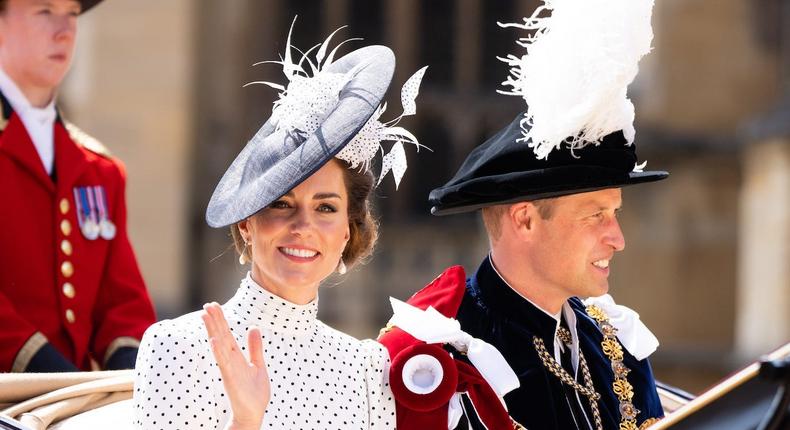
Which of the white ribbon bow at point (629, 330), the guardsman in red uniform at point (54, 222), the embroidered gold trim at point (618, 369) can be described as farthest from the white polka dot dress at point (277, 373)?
the guardsman in red uniform at point (54, 222)

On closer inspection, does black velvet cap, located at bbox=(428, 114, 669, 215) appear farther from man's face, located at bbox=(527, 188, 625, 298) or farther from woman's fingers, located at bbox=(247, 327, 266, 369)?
woman's fingers, located at bbox=(247, 327, 266, 369)

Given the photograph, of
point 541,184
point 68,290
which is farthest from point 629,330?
point 68,290

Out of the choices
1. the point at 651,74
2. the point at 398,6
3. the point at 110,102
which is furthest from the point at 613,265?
the point at 110,102

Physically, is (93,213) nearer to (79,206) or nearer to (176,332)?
(79,206)

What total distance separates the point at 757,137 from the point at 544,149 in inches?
374

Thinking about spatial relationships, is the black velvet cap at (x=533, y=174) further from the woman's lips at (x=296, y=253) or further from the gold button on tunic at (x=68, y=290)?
the gold button on tunic at (x=68, y=290)

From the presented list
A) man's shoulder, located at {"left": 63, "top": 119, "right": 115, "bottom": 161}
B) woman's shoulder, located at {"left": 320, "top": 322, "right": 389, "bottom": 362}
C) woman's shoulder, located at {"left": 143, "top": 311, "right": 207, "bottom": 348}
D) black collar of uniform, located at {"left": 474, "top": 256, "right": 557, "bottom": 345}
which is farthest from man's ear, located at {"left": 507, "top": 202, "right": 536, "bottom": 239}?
man's shoulder, located at {"left": 63, "top": 119, "right": 115, "bottom": 161}

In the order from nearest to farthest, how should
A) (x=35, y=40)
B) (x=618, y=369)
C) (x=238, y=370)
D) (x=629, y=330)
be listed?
(x=238, y=370), (x=618, y=369), (x=629, y=330), (x=35, y=40)

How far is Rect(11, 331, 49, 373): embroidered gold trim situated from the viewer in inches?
197

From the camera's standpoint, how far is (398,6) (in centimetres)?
1590

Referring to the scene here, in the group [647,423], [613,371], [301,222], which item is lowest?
[647,423]

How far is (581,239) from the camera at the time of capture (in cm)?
459

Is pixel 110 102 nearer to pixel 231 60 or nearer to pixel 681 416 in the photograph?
pixel 231 60

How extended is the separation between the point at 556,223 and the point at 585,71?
37 cm
